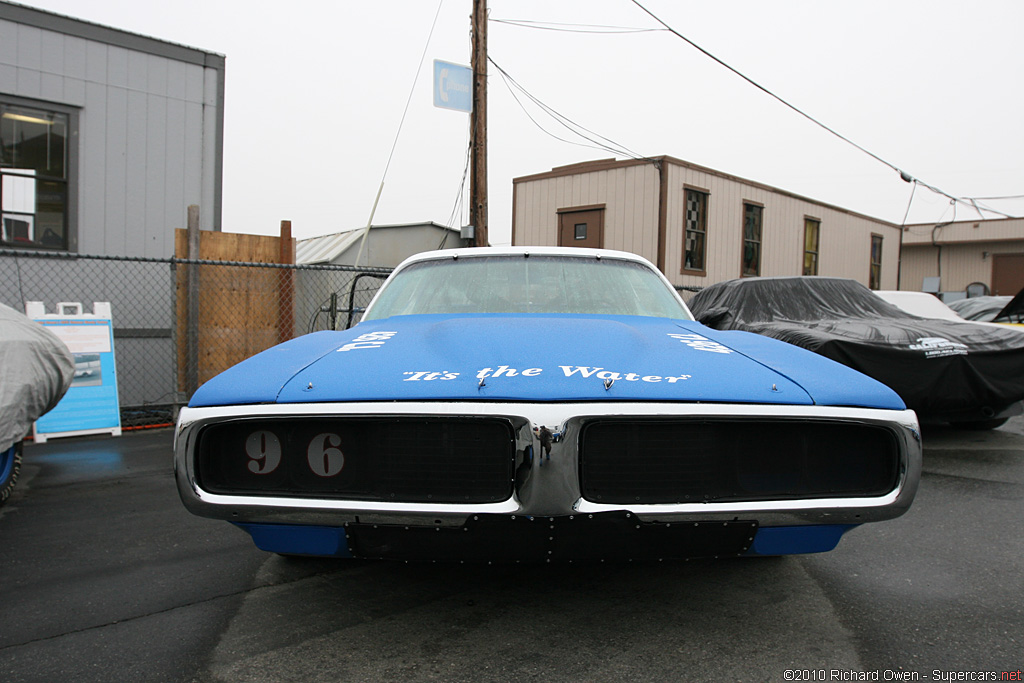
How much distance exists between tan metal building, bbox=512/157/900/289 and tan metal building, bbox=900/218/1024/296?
789 cm

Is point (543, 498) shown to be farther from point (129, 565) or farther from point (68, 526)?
point (68, 526)

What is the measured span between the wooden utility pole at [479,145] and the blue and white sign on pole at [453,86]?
5.4 inches

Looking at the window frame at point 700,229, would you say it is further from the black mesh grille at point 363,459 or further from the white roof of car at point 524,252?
the black mesh grille at point 363,459

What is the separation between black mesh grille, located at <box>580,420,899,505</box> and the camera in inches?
72.9

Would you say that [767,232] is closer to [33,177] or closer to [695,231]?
[695,231]

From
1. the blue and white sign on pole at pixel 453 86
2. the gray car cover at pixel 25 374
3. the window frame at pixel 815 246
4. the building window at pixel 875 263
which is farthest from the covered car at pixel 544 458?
the building window at pixel 875 263

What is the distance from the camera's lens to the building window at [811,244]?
16.2 metres

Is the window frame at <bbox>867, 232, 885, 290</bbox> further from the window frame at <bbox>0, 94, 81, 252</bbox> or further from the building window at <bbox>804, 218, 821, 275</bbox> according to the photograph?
the window frame at <bbox>0, 94, 81, 252</bbox>

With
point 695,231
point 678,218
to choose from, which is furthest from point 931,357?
point 695,231

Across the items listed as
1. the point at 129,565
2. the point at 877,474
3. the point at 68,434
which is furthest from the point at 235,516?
the point at 68,434

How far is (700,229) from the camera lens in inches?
538

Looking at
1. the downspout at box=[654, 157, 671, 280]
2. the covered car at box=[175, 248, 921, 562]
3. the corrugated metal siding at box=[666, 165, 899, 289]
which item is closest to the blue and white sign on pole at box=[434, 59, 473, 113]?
the downspout at box=[654, 157, 671, 280]

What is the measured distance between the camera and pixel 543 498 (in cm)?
179


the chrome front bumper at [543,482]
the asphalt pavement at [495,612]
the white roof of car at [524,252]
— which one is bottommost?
the asphalt pavement at [495,612]
